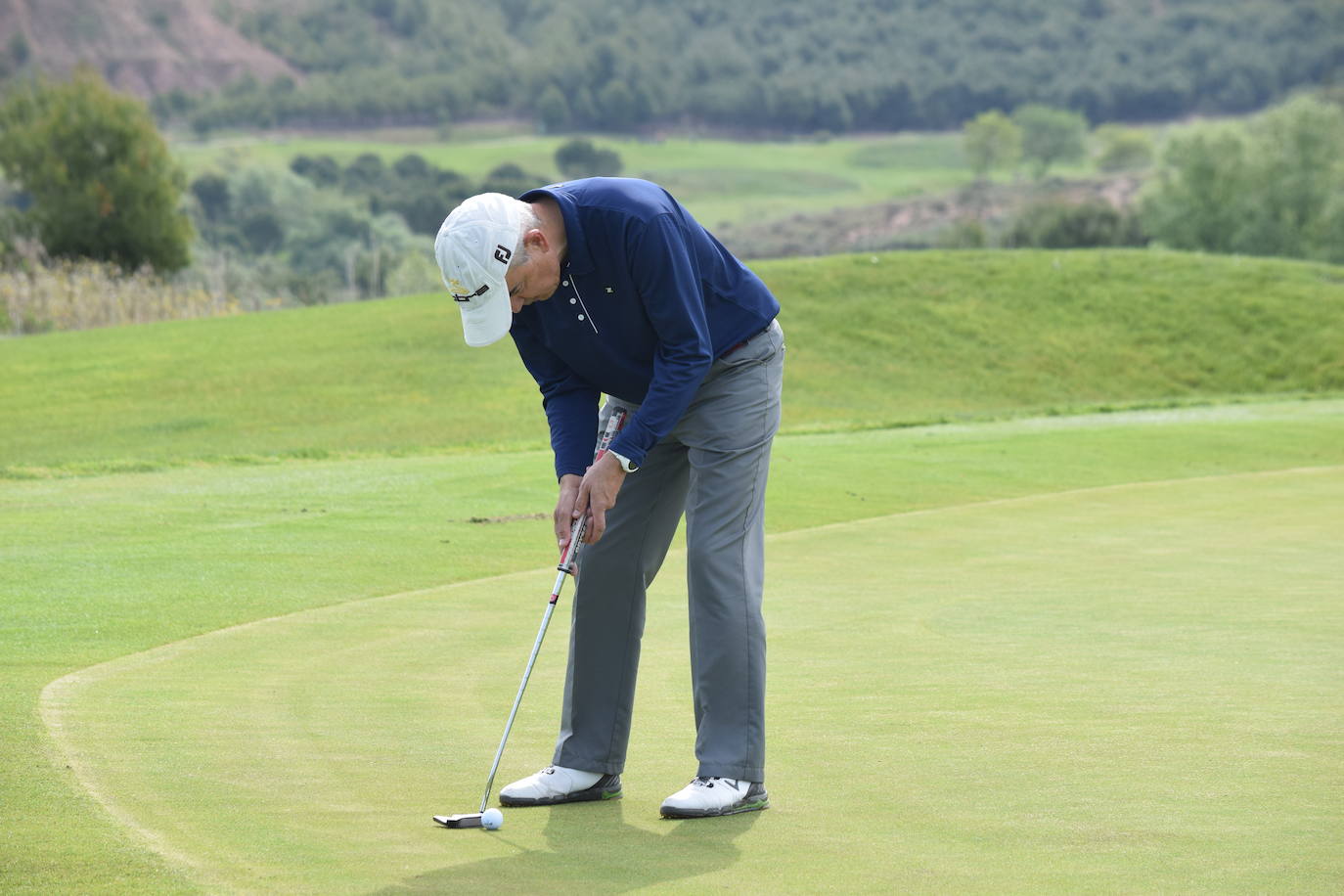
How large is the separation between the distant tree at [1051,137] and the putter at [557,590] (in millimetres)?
160632

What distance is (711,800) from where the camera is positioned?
14.5 feet

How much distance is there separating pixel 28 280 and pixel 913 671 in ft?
97.7

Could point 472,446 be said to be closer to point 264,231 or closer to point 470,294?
point 470,294

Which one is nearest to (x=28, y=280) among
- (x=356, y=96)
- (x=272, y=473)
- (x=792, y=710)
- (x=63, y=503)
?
(x=272, y=473)

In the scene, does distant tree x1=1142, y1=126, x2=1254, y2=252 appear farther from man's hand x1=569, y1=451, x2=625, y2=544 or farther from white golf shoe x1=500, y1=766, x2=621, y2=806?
white golf shoe x1=500, y1=766, x2=621, y2=806

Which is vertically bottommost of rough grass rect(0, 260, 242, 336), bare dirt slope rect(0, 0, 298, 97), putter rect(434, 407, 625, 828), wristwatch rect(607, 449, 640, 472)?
rough grass rect(0, 260, 242, 336)

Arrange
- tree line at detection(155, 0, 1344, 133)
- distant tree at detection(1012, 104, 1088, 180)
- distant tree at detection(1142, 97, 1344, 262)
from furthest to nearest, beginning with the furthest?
tree line at detection(155, 0, 1344, 133), distant tree at detection(1012, 104, 1088, 180), distant tree at detection(1142, 97, 1344, 262)

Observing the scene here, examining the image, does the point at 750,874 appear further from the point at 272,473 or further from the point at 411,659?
the point at 272,473

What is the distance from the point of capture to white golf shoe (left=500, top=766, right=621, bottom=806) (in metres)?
4.64

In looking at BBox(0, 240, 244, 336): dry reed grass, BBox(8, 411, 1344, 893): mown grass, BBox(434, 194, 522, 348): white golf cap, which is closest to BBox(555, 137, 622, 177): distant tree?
BBox(0, 240, 244, 336): dry reed grass

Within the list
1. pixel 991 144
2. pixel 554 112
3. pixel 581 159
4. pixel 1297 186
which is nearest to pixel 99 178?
pixel 1297 186

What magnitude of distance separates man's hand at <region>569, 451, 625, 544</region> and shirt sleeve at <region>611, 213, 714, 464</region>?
0.07 m

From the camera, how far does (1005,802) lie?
4.46 m

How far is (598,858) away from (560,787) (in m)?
0.69
